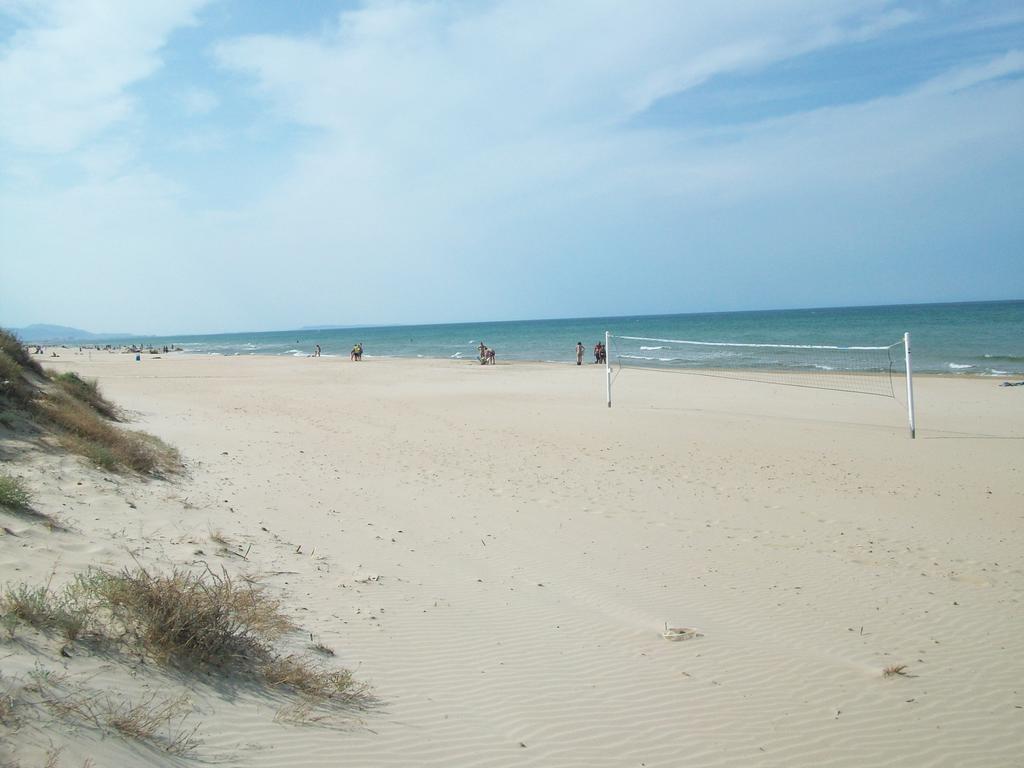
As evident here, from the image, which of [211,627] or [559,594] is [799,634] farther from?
[211,627]

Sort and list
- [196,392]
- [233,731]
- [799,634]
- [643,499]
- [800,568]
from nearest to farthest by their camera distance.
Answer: [233,731] → [799,634] → [800,568] → [643,499] → [196,392]

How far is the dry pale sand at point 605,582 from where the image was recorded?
4.12 meters

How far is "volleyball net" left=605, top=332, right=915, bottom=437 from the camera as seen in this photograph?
23.9 metres

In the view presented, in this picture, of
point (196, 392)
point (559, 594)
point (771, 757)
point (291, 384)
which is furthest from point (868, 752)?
point (291, 384)

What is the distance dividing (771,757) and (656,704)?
763 millimetres

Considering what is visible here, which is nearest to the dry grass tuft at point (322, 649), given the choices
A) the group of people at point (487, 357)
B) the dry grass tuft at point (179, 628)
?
the dry grass tuft at point (179, 628)

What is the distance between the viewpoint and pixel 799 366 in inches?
1416

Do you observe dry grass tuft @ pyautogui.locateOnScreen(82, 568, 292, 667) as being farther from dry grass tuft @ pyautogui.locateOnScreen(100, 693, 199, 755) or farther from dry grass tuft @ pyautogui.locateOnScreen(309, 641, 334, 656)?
dry grass tuft @ pyautogui.locateOnScreen(100, 693, 199, 755)

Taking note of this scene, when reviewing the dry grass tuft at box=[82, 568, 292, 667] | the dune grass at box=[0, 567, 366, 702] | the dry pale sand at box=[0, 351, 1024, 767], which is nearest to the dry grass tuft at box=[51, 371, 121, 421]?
the dry pale sand at box=[0, 351, 1024, 767]

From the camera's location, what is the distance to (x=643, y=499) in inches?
408

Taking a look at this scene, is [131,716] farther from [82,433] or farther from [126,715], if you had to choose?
[82,433]

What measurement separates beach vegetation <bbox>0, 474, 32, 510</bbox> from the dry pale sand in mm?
324

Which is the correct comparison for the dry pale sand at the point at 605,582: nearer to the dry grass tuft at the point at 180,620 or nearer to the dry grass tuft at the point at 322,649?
the dry grass tuft at the point at 322,649

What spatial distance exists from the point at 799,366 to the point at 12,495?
3558 cm
